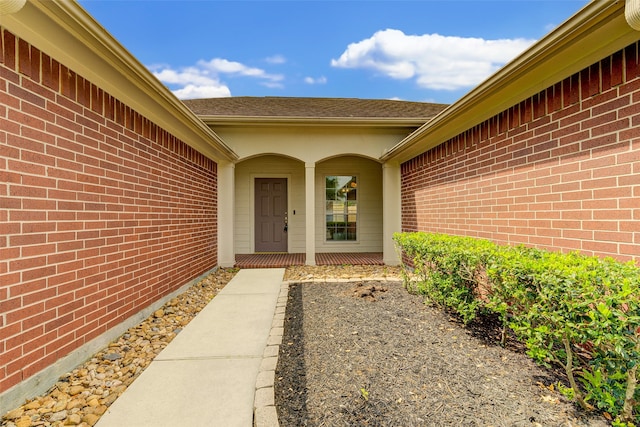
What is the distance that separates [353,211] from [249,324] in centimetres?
612

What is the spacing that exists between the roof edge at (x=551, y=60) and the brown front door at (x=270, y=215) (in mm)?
5525

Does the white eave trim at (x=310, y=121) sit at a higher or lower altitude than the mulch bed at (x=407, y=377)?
higher

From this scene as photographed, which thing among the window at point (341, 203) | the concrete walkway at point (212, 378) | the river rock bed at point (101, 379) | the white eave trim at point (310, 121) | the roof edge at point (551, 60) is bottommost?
the river rock bed at point (101, 379)

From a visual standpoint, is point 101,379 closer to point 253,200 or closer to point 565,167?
point 565,167

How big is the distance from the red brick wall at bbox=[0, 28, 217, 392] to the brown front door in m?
4.75

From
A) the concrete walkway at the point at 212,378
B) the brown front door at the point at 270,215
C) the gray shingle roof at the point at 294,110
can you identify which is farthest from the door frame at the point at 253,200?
the concrete walkway at the point at 212,378

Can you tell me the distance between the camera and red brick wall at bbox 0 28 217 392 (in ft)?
6.27

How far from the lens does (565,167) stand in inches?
104

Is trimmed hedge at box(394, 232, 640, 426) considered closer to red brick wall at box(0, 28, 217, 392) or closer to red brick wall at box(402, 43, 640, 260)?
red brick wall at box(402, 43, 640, 260)

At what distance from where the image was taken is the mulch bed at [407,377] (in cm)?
177

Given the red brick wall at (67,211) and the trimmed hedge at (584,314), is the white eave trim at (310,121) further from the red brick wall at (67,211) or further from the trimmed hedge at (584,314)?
the trimmed hedge at (584,314)

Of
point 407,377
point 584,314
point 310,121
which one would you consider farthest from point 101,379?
point 310,121

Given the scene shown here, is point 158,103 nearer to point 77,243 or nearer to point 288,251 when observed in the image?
point 77,243

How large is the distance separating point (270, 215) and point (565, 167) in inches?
283
